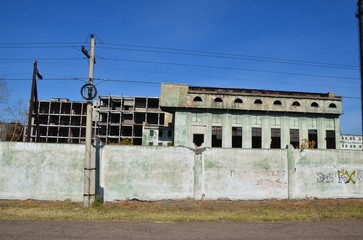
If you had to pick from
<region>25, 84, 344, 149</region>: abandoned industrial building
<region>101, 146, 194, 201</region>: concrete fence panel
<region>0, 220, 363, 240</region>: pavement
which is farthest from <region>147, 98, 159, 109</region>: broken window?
<region>0, 220, 363, 240</region>: pavement

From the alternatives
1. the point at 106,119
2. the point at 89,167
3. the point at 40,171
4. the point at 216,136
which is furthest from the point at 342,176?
the point at 106,119

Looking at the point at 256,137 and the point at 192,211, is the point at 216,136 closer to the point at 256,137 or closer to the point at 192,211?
the point at 256,137

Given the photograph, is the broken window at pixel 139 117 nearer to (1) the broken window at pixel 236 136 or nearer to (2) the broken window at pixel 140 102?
(2) the broken window at pixel 140 102

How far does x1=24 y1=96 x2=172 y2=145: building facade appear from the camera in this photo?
76.1 metres

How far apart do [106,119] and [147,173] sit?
65.8 metres

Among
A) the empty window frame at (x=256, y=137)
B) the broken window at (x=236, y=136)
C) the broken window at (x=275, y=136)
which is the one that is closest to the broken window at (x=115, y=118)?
the broken window at (x=236, y=136)

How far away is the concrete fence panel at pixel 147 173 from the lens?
13.5 meters

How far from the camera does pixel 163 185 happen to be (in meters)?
13.8

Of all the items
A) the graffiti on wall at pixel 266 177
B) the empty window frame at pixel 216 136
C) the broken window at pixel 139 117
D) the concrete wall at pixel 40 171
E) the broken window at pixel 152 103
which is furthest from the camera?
the broken window at pixel 152 103

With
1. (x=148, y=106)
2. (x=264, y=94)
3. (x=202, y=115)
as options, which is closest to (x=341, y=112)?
(x=264, y=94)

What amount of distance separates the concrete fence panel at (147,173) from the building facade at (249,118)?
2318cm

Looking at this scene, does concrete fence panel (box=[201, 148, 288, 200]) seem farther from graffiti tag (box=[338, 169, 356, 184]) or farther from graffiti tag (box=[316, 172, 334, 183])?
graffiti tag (box=[338, 169, 356, 184])

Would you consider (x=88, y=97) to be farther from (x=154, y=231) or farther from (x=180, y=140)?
(x=180, y=140)

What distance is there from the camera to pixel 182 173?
13.9 m
